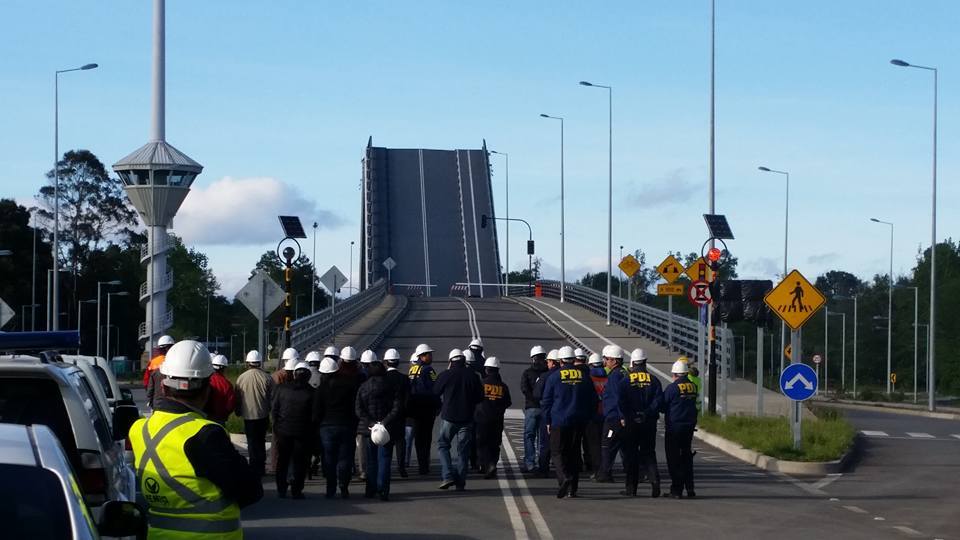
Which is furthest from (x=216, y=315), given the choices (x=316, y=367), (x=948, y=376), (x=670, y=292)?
(x=316, y=367)

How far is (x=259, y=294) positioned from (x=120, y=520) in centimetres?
1996

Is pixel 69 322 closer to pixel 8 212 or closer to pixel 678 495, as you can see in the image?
pixel 8 212

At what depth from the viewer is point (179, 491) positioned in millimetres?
6676

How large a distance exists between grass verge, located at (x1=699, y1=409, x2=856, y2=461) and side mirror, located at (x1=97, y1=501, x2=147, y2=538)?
17180mm

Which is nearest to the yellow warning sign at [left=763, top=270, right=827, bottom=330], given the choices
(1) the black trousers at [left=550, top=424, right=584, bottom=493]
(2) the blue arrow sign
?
(2) the blue arrow sign

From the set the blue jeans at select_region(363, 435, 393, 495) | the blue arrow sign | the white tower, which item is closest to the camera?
the blue jeans at select_region(363, 435, 393, 495)

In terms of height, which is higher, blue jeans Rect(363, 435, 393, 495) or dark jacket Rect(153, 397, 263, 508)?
dark jacket Rect(153, 397, 263, 508)

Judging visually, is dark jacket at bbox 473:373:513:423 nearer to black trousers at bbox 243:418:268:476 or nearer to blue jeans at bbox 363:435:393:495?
blue jeans at bbox 363:435:393:495

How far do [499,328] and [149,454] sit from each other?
5059 cm

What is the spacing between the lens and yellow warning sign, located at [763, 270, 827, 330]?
24031 millimetres

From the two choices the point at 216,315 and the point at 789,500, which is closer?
the point at 789,500

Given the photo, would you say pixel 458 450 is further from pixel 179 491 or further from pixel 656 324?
pixel 656 324

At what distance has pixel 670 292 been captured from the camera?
3553 cm

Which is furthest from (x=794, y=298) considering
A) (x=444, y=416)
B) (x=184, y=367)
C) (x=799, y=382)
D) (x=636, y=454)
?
(x=184, y=367)
